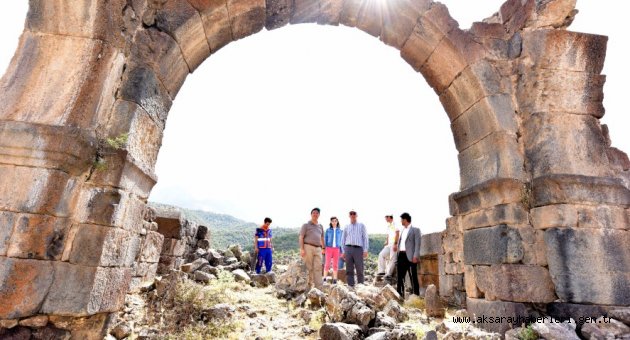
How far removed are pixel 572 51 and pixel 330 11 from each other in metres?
2.96

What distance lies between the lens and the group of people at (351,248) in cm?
577

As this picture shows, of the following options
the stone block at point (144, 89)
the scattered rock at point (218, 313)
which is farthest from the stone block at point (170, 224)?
the stone block at point (144, 89)

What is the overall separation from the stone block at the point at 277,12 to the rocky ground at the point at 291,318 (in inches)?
124

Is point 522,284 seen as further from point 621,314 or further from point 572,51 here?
point 572,51

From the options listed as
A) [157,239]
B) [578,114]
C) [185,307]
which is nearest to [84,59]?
[185,307]

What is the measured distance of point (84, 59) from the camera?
289cm

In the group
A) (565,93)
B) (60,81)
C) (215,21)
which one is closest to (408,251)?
(565,93)

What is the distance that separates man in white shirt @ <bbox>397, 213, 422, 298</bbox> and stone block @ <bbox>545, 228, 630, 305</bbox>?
2.83 m

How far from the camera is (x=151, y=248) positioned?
5738 mm

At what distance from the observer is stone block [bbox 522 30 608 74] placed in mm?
4109

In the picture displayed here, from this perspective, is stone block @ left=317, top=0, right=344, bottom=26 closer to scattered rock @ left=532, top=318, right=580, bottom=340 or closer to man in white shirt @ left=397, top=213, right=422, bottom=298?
man in white shirt @ left=397, top=213, right=422, bottom=298

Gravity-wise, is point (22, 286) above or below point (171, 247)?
below

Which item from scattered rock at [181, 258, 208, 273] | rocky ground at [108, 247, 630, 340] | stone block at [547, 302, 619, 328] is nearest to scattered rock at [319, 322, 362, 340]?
rocky ground at [108, 247, 630, 340]

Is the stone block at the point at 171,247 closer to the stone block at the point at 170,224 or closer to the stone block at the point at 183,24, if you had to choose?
the stone block at the point at 170,224
